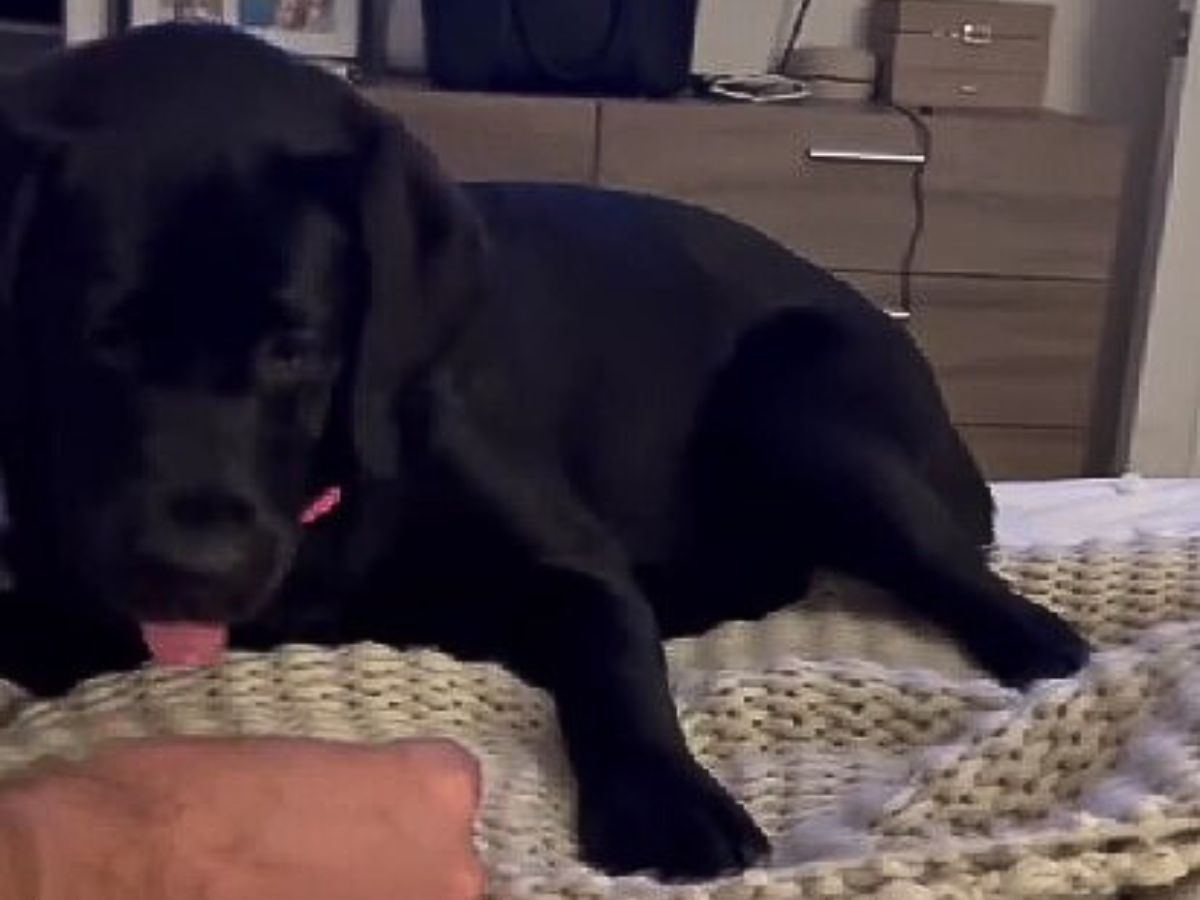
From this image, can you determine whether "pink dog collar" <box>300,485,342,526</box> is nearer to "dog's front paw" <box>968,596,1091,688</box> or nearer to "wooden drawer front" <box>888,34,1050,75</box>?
"dog's front paw" <box>968,596,1091,688</box>

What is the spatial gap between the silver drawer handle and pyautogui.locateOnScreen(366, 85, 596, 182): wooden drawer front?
0.29 m

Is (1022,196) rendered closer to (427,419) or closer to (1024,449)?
(1024,449)

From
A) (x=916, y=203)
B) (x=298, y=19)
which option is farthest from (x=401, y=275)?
(x=298, y=19)

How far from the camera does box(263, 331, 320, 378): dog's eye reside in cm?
112

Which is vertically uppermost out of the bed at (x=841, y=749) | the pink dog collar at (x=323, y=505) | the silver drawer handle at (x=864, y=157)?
the pink dog collar at (x=323, y=505)

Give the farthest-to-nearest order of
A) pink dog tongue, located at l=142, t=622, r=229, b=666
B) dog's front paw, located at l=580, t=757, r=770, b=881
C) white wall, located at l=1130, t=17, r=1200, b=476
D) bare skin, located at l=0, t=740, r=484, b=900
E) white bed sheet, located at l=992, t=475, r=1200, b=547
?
white wall, located at l=1130, t=17, r=1200, b=476 < white bed sheet, located at l=992, t=475, r=1200, b=547 < pink dog tongue, located at l=142, t=622, r=229, b=666 < dog's front paw, located at l=580, t=757, r=770, b=881 < bare skin, located at l=0, t=740, r=484, b=900

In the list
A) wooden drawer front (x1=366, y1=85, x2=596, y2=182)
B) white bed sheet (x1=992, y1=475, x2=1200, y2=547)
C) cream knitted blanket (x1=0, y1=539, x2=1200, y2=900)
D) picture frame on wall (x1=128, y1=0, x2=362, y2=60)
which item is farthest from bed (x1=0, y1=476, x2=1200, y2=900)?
picture frame on wall (x1=128, y1=0, x2=362, y2=60)

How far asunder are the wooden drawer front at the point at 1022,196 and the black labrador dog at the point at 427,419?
52.7 inches

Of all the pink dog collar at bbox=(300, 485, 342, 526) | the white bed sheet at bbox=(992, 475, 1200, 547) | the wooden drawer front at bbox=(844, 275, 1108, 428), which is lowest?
the wooden drawer front at bbox=(844, 275, 1108, 428)

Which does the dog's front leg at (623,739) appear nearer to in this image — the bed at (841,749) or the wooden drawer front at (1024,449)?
the bed at (841,749)

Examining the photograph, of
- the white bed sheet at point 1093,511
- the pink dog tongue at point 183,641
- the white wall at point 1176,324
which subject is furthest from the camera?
the white wall at point 1176,324

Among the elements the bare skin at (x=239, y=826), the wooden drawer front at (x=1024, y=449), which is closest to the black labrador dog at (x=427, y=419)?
the bare skin at (x=239, y=826)

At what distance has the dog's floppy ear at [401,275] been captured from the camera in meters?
1.19

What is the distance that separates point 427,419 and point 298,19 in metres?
1.90
